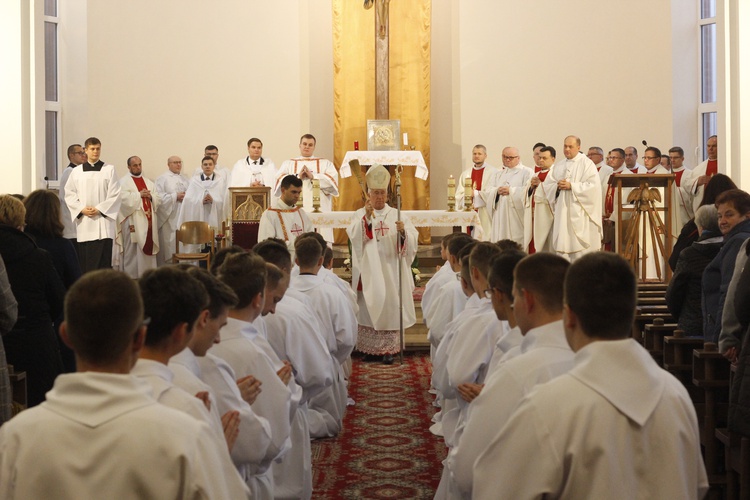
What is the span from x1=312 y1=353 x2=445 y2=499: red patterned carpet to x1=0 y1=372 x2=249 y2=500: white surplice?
11.1 feet

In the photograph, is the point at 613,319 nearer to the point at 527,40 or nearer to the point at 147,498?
the point at 147,498

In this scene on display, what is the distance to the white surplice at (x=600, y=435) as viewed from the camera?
86.4 inches

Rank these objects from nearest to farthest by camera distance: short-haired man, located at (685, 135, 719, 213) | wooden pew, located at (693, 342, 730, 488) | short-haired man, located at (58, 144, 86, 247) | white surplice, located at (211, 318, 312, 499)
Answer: white surplice, located at (211, 318, 312, 499) → wooden pew, located at (693, 342, 730, 488) → short-haired man, located at (685, 135, 719, 213) → short-haired man, located at (58, 144, 86, 247)

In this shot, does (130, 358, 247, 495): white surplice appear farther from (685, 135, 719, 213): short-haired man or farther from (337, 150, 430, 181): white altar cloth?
(337, 150, 430, 181): white altar cloth

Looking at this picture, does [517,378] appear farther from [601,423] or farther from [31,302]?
[31,302]

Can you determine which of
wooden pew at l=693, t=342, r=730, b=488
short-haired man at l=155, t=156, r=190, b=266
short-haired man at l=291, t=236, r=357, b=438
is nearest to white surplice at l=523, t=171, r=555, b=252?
short-haired man at l=155, t=156, r=190, b=266

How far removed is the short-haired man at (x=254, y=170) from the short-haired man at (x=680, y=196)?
568cm

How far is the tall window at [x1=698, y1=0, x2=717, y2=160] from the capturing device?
15781 millimetres

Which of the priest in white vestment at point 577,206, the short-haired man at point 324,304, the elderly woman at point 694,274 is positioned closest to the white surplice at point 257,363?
the short-haired man at point 324,304

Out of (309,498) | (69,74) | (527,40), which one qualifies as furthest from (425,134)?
(309,498)

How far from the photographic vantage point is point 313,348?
4.92 metres

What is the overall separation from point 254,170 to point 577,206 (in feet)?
15.7

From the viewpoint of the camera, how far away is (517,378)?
2.71m

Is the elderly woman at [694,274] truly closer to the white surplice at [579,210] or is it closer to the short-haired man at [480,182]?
the white surplice at [579,210]
